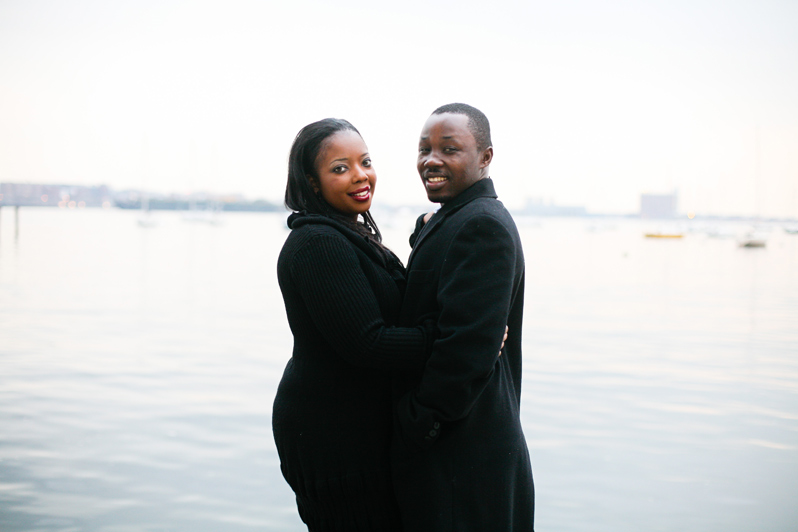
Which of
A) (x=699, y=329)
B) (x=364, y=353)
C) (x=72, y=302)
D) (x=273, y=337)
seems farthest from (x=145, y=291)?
(x=364, y=353)

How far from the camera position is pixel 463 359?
1.94 meters

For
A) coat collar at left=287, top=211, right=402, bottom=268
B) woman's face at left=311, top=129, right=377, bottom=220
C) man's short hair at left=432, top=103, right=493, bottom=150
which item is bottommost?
coat collar at left=287, top=211, right=402, bottom=268

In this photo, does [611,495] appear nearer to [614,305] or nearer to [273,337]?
[273,337]

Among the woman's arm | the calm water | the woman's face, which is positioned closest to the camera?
the woman's arm

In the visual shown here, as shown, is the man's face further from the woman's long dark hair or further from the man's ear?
the woman's long dark hair

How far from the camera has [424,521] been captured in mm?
2090

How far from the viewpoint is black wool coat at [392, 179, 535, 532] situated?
197 centimetres

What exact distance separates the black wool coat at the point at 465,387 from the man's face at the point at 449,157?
4 cm

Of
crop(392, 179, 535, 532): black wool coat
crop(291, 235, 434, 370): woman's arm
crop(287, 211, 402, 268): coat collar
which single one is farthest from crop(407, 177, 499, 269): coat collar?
crop(291, 235, 434, 370): woman's arm

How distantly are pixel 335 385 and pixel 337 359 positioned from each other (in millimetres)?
83

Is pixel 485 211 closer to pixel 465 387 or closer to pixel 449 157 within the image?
pixel 449 157

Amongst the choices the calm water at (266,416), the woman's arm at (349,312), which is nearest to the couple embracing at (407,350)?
the woman's arm at (349,312)

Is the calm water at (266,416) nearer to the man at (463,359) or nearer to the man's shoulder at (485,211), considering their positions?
the man at (463,359)

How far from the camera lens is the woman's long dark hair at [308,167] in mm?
2357
